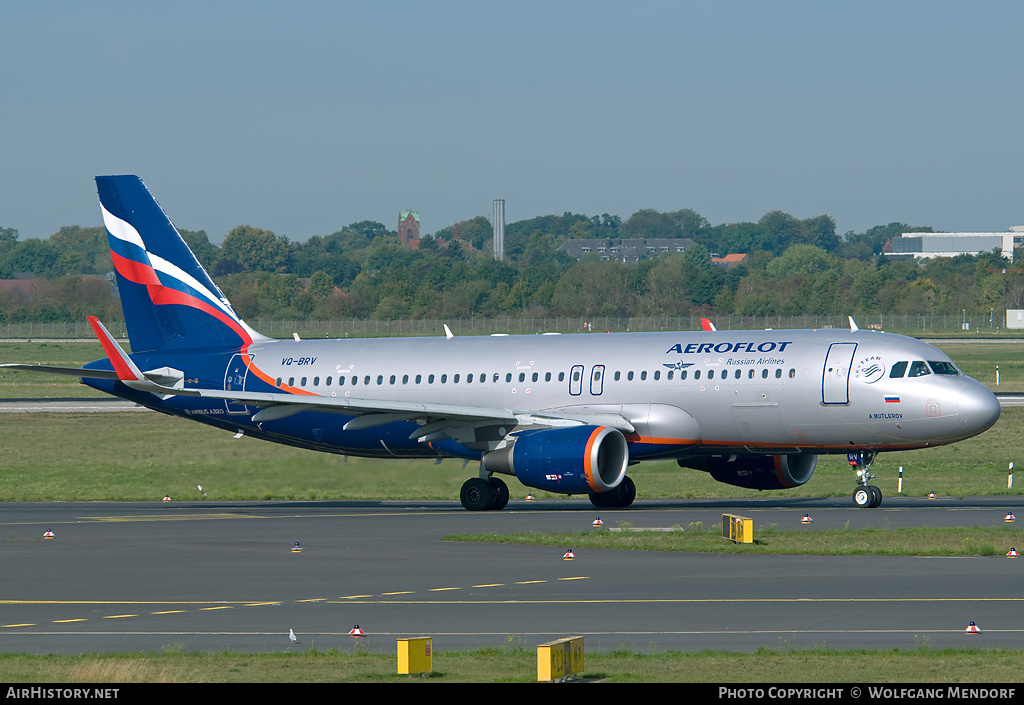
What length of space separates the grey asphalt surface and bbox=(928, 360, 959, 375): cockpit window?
3.45 m

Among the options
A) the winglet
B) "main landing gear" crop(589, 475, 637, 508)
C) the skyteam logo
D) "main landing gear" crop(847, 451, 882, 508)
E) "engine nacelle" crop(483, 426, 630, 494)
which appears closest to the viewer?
"engine nacelle" crop(483, 426, 630, 494)

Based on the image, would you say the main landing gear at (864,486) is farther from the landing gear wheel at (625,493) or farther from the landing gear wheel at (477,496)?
the landing gear wheel at (477,496)

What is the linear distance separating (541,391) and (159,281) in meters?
13.3

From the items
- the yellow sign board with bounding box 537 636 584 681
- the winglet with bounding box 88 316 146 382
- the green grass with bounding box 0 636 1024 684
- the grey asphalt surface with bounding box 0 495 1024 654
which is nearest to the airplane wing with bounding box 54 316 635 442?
the winglet with bounding box 88 316 146 382

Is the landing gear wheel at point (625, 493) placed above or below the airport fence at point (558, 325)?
below

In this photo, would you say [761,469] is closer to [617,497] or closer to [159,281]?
[617,497]

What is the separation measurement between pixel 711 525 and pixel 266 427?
1563cm

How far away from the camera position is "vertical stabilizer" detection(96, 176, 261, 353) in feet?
151

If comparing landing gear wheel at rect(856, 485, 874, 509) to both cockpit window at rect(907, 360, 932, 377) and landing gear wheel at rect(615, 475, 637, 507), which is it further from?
landing gear wheel at rect(615, 475, 637, 507)

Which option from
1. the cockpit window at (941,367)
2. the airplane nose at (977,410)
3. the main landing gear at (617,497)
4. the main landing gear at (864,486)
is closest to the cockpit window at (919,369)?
the cockpit window at (941,367)

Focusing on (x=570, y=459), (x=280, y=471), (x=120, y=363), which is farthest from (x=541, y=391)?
(x=120, y=363)

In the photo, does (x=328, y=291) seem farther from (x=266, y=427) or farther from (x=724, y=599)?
(x=724, y=599)

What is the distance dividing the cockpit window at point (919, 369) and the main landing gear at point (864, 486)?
2481 millimetres

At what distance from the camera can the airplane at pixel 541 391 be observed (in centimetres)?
3762
